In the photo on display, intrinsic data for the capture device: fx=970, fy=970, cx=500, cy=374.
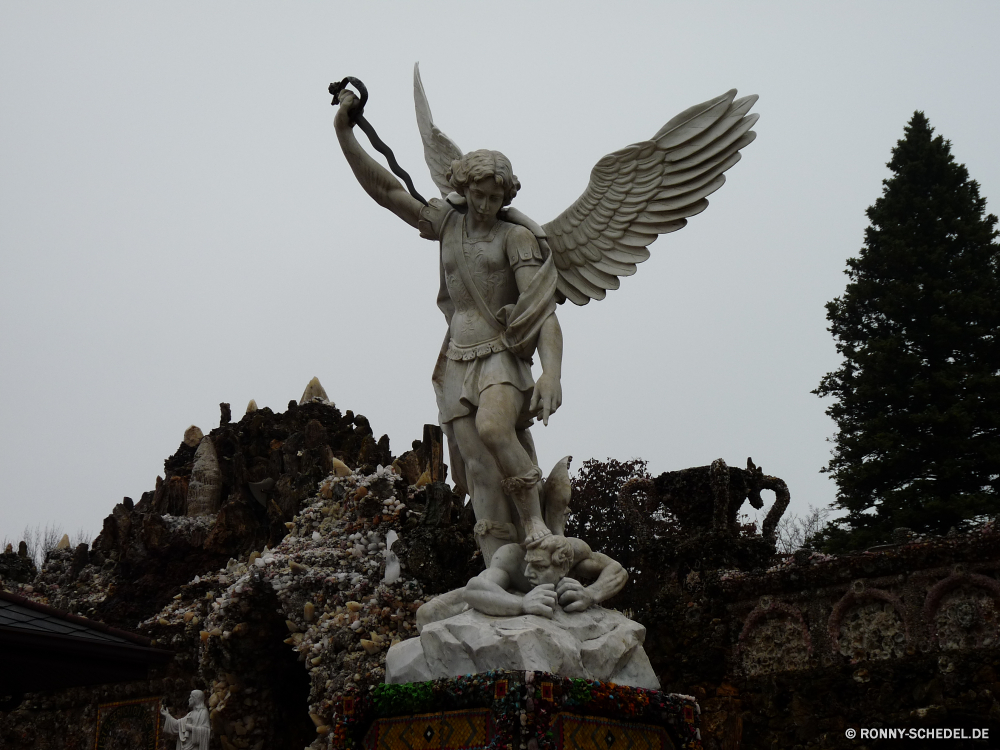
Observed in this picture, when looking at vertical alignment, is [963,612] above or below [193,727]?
above

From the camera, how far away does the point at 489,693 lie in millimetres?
3957

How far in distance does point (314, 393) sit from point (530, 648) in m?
10.0

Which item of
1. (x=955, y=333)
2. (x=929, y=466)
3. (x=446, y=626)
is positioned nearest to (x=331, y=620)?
(x=446, y=626)

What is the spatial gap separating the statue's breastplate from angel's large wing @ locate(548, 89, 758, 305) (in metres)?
0.37

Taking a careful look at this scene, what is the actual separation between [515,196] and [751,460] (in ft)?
24.0

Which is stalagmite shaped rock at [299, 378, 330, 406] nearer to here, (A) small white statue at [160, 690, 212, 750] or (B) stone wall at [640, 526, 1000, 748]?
(A) small white statue at [160, 690, 212, 750]

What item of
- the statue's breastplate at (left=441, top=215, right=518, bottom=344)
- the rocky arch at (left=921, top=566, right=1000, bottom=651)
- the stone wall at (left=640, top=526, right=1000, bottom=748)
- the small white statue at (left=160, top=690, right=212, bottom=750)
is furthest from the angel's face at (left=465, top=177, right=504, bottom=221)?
the small white statue at (left=160, top=690, right=212, bottom=750)

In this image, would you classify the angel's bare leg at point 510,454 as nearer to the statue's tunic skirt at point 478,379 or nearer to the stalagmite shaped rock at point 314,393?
the statue's tunic skirt at point 478,379

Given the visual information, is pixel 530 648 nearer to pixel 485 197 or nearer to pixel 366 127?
pixel 485 197

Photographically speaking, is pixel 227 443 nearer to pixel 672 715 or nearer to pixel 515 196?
pixel 515 196

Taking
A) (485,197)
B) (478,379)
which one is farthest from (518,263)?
(478,379)

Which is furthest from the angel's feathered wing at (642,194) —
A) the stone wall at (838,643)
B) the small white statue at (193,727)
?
the small white statue at (193,727)

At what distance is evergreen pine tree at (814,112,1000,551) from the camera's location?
1349 cm

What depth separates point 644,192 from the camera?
5332mm
